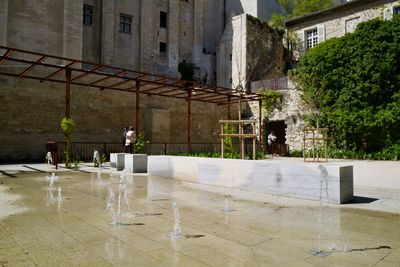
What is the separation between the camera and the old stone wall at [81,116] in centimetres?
1494

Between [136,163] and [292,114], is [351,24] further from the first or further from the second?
[136,163]

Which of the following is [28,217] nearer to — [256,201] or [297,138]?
[256,201]

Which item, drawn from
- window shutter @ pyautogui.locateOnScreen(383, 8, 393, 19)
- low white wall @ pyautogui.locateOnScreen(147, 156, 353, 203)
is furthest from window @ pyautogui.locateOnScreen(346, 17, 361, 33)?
low white wall @ pyautogui.locateOnScreen(147, 156, 353, 203)

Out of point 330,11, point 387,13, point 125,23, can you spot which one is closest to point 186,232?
point 387,13

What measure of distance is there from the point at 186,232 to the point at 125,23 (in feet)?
98.7

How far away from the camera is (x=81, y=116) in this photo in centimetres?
1691

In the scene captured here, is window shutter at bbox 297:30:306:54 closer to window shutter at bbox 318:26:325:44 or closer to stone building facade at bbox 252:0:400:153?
stone building facade at bbox 252:0:400:153

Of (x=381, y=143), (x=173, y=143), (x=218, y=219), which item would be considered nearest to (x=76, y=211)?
(x=218, y=219)

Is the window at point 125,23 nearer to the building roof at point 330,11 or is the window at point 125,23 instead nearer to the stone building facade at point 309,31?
the stone building facade at point 309,31

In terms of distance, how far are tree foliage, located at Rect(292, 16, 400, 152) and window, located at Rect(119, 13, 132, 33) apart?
60.5 feet

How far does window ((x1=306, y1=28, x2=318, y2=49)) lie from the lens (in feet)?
87.6

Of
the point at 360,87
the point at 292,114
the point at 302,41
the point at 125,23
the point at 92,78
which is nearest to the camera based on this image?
the point at 92,78

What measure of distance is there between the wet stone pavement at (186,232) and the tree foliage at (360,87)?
14.2 m

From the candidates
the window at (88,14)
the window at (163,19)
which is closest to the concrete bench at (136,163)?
the window at (88,14)
